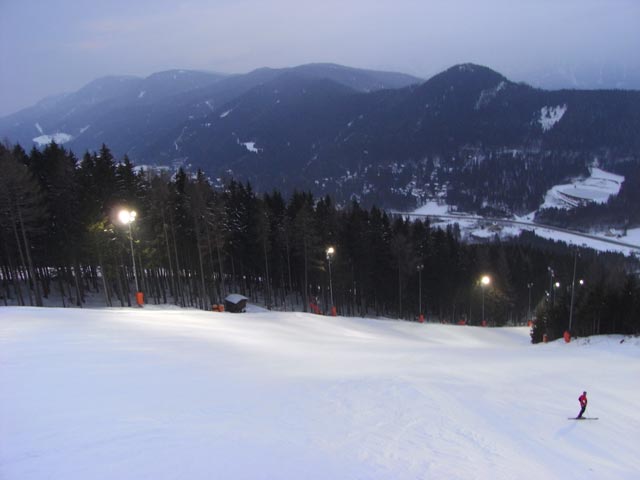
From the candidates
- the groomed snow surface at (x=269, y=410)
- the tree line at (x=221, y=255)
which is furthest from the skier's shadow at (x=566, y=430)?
the tree line at (x=221, y=255)

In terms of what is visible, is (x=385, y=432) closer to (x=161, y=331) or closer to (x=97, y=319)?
(x=161, y=331)

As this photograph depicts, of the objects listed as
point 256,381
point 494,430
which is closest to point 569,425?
point 494,430

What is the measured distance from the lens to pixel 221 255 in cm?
5412

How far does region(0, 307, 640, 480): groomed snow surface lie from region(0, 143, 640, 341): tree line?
15329 mm

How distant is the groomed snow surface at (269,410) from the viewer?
8.02 meters

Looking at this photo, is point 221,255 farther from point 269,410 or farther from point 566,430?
point 566,430

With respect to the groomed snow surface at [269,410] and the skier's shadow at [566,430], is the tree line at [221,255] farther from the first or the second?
the skier's shadow at [566,430]

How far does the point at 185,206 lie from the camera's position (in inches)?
1738

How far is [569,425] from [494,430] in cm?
402

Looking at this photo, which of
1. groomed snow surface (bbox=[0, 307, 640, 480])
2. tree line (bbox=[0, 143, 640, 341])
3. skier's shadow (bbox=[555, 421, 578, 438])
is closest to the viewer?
groomed snow surface (bbox=[0, 307, 640, 480])

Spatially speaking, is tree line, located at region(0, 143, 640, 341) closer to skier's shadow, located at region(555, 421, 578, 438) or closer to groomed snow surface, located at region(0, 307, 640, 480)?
groomed snow surface, located at region(0, 307, 640, 480)

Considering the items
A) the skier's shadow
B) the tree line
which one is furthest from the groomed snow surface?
the tree line

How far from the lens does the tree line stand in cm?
3728

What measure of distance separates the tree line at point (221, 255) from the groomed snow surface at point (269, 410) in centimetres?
1533
